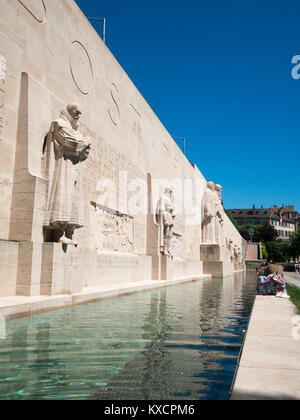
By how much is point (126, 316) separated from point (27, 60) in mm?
5078

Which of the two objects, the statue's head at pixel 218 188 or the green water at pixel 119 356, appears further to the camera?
the statue's head at pixel 218 188

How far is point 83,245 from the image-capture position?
8609 mm

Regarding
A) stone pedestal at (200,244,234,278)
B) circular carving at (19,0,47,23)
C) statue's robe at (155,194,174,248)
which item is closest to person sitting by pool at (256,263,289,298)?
statue's robe at (155,194,174,248)

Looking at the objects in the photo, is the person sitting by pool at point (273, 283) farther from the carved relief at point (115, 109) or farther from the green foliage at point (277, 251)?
the green foliage at point (277, 251)

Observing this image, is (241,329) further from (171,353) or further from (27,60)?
(27,60)

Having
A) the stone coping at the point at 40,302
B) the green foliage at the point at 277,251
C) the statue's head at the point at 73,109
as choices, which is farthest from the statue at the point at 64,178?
the green foliage at the point at 277,251

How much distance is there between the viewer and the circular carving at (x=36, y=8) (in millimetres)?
7035

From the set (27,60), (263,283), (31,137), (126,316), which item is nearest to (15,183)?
(31,137)

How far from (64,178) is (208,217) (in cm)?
1661

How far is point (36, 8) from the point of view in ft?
24.0

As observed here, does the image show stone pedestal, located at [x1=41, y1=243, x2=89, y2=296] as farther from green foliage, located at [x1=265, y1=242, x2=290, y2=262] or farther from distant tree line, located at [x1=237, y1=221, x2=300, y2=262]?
green foliage, located at [x1=265, y1=242, x2=290, y2=262]

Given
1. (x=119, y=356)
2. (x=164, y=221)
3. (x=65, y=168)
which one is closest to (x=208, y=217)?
(x=164, y=221)

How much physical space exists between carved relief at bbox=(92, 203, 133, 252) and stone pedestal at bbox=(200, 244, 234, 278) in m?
9.67

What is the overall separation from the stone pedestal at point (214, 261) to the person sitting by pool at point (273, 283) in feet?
39.6
